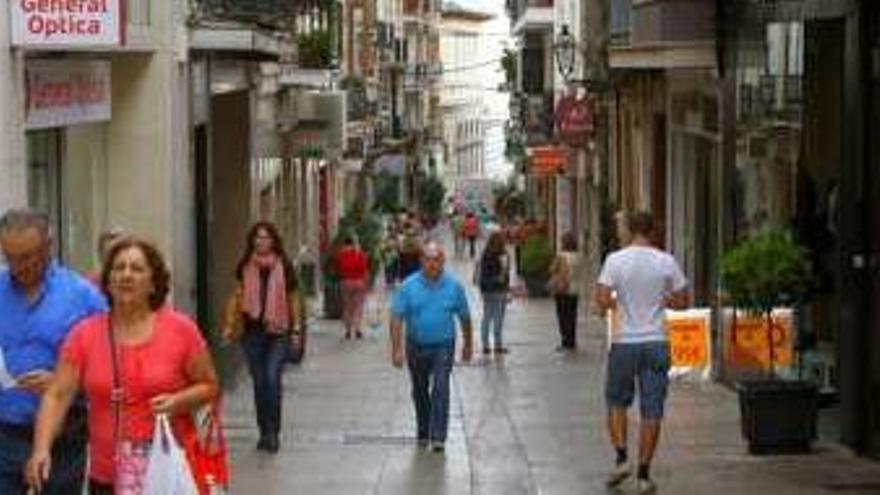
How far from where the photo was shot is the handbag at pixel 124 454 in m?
7.74

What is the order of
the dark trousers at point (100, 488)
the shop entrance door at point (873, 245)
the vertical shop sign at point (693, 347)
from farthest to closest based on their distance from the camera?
the vertical shop sign at point (693, 347) → the shop entrance door at point (873, 245) → the dark trousers at point (100, 488)

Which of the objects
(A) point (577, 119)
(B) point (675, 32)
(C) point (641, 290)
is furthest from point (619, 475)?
(A) point (577, 119)

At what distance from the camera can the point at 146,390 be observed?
305 inches

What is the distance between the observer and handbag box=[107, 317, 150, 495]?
7.74 m

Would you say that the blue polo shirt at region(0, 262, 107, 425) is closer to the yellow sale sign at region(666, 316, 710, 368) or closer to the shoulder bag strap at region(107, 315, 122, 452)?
the shoulder bag strap at region(107, 315, 122, 452)

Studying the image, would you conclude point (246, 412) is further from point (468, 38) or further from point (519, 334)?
point (468, 38)

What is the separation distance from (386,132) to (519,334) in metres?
51.8

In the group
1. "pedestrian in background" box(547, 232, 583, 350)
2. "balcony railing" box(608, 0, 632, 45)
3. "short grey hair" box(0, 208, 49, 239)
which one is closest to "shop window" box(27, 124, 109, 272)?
"short grey hair" box(0, 208, 49, 239)

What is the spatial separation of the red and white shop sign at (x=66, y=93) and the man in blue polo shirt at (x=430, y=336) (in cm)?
289

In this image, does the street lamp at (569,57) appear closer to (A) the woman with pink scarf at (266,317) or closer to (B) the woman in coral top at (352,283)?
(B) the woman in coral top at (352,283)

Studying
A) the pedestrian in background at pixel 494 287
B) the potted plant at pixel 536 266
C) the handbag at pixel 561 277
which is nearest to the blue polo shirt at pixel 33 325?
the pedestrian in background at pixel 494 287

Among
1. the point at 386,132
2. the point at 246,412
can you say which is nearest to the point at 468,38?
the point at 386,132

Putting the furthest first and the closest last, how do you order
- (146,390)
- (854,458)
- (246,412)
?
1. (246,412)
2. (854,458)
3. (146,390)

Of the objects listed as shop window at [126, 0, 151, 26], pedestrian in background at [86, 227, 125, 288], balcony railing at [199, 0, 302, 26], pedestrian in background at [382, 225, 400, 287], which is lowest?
pedestrian in background at [382, 225, 400, 287]
